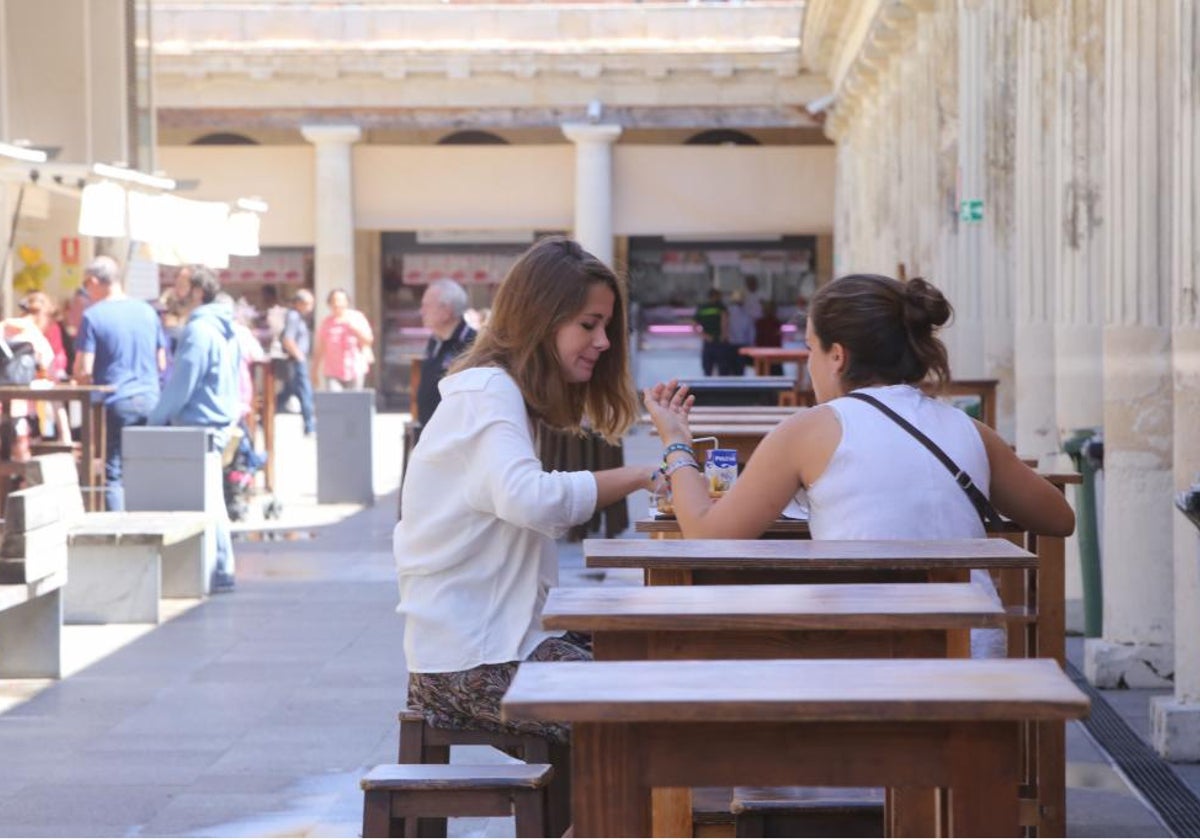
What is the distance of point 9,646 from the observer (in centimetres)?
955

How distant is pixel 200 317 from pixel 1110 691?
680 centimetres

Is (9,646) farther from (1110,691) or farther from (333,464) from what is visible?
(333,464)

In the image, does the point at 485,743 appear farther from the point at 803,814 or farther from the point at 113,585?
the point at 113,585

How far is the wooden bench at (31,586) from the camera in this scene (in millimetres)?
9016

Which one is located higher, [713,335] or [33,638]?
[713,335]

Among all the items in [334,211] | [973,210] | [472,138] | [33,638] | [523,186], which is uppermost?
[472,138]

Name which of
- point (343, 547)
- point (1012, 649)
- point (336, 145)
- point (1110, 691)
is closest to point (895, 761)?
point (1012, 649)

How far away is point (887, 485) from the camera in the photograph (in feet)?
16.3

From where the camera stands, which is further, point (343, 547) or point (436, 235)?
point (436, 235)

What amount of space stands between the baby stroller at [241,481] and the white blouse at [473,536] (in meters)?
11.2

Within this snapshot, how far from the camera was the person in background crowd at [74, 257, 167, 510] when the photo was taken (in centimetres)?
1459

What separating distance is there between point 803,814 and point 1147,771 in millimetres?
3181

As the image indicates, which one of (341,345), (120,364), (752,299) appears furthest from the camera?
(752,299)

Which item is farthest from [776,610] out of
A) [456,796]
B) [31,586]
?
[31,586]
